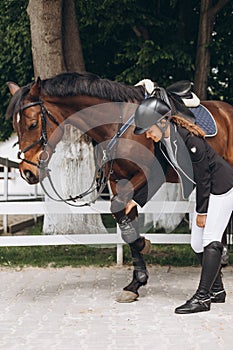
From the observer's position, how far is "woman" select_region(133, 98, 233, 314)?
252 inches

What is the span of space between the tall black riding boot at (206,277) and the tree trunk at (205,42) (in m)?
7.32

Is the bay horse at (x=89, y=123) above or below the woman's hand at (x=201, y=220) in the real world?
above

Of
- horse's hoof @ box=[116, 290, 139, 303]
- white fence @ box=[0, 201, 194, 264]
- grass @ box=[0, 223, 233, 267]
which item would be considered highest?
white fence @ box=[0, 201, 194, 264]

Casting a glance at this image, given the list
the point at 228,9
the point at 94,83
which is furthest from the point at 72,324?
the point at 228,9

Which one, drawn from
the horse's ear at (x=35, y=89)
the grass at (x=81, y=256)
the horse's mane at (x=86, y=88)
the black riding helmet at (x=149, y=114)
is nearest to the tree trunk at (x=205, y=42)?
the grass at (x=81, y=256)

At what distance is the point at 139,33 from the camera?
1449 centimetres

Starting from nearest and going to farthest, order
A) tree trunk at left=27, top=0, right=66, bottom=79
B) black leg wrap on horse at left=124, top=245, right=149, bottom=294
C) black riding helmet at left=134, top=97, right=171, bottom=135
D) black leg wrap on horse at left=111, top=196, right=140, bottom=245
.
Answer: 1. black riding helmet at left=134, top=97, right=171, bottom=135
2. black leg wrap on horse at left=111, top=196, right=140, bottom=245
3. black leg wrap on horse at left=124, top=245, right=149, bottom=294
4. tree trunk at left=27, top=0, right=66, bottom=79

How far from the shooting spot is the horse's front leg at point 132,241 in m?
7.07

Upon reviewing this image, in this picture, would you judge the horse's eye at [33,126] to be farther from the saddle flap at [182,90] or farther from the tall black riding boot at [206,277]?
the tall black riding boot at [206,277]

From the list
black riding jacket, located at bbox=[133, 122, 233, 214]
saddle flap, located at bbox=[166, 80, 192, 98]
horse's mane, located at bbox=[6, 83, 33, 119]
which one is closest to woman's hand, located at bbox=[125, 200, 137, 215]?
black riding jacket, located at bbox=[133, 122, 233, 214]

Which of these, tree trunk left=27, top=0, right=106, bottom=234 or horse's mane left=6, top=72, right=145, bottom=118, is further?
tree trunk left=27, top=0, right=106, bottom=234

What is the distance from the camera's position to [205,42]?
13609mm

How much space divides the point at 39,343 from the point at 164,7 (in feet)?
37.9

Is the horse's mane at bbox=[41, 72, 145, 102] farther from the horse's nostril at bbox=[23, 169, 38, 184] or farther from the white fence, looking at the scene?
the white fence
